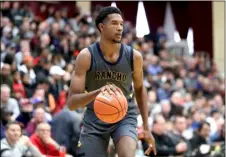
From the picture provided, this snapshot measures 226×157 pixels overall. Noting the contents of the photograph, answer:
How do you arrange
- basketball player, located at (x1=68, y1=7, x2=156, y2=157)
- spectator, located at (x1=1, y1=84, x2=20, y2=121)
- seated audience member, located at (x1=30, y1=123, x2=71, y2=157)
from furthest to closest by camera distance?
spectator, located at (x1=1, y1=84, x2=20, y2=121) < seated audience member, located at (x1=30, y1=123, x2=71, y2=157) < basketball player, located at (x1=68, y1=7, x2=156, y2=157)

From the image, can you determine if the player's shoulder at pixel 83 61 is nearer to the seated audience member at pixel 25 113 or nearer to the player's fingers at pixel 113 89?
the player's fingers at pixel 113 89

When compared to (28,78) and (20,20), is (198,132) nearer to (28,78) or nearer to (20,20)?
(28,78)

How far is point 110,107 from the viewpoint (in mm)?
5789

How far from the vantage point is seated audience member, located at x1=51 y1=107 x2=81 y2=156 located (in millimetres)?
10516

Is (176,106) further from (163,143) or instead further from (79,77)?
(79,77)

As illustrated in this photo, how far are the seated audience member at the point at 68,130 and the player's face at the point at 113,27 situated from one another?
454cm

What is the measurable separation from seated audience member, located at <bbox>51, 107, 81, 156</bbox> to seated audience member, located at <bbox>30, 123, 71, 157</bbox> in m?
0.90

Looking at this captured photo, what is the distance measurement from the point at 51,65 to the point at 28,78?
3.77 ft

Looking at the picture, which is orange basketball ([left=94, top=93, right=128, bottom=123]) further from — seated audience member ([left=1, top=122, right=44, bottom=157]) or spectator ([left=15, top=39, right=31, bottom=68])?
spectator ([left=15, top=39, right=31, bottom=68])

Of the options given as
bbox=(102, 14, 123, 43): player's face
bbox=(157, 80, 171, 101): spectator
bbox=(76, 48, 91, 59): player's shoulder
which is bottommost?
bbox=(157, 80, 171, 101): spectator

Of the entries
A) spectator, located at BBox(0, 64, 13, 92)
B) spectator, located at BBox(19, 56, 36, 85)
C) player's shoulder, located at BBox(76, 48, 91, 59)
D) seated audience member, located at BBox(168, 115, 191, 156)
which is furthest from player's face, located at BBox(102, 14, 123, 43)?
spectator, located at BBox(19, 56, 36, 85)

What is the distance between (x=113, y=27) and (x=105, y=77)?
0.47 m

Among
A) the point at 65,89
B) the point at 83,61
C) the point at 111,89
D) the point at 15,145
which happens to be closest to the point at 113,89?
the point at 111,89

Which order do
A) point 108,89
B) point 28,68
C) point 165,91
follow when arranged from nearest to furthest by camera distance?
point 108,89
point 28,68
point 165,91
